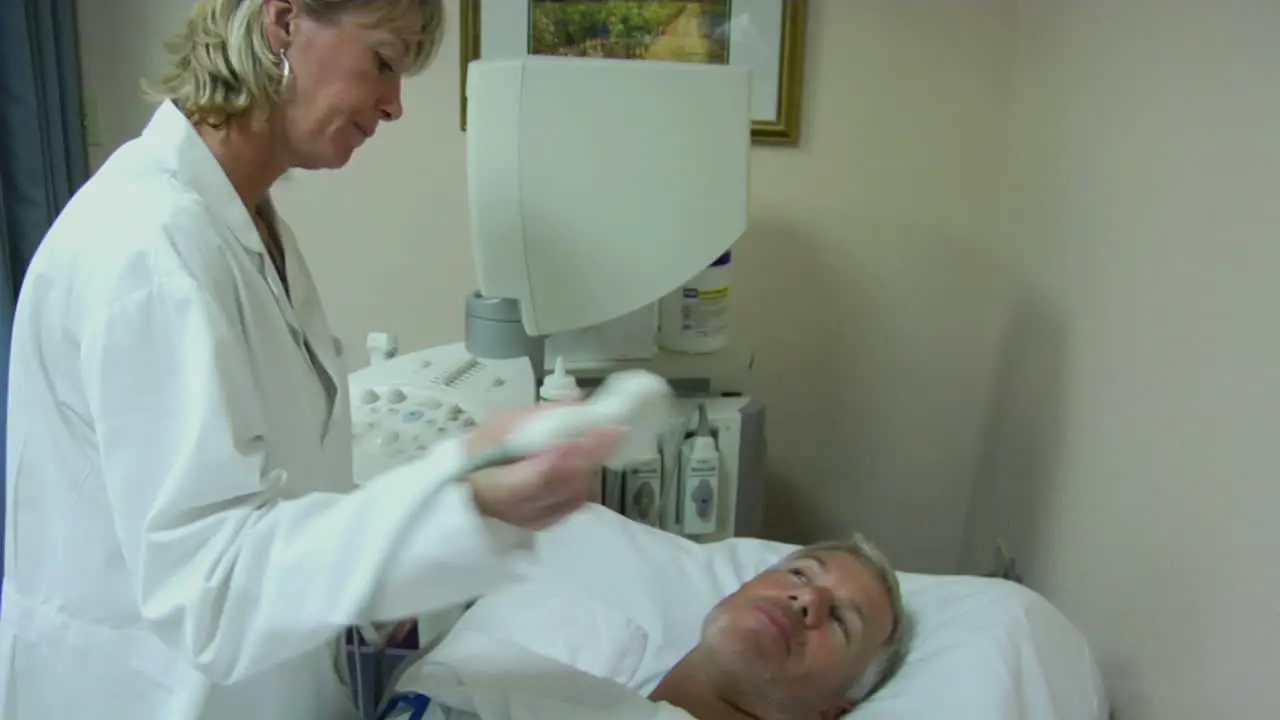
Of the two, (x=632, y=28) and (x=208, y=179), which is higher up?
(x=632, y=28)

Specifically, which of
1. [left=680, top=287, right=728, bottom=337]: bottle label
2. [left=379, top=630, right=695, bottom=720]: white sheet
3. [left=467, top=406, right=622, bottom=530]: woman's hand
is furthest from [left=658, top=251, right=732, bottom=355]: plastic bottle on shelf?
[left=467, top=406, right=622, bottom=530]: woman's hand

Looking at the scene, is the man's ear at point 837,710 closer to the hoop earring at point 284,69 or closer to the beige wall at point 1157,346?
the beige wall at point 1157,346

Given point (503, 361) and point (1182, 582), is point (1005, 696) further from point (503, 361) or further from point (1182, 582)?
point (503, 361)

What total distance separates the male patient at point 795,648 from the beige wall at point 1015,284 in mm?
349

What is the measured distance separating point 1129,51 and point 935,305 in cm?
72

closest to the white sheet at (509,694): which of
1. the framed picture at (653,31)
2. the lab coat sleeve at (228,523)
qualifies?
the lab coat sleeve at (228,523)

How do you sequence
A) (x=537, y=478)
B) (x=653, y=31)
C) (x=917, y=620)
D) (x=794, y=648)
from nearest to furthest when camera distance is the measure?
1. (x=537, y=478)
2. (x=794, y=648)
3. (x=917, y=620)
4. (x=653, y=31)

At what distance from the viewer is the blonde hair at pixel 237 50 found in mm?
940

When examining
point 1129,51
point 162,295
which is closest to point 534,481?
point 162,295

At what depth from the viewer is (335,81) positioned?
0.97 m

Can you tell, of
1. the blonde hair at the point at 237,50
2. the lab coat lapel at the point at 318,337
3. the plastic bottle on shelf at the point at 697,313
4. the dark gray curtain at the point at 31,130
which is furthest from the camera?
the dark gray curtain at the point at 31,130

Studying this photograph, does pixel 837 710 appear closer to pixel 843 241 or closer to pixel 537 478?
pixel 537 478

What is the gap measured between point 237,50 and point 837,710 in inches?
40.4

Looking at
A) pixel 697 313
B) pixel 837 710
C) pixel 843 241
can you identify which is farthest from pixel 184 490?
pixel 843 241
